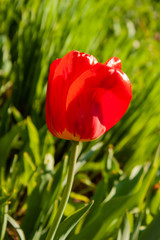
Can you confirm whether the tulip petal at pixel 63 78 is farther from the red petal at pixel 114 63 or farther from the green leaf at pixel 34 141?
the green leaf at pixel 34 141

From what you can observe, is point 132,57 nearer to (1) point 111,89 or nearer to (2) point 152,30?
(1) point 111,89

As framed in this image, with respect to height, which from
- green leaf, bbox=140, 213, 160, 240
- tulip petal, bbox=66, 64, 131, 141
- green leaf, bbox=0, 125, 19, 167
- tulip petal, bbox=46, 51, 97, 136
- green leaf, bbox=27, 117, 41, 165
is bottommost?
green leaf, bbox=140, 213, 160, 240

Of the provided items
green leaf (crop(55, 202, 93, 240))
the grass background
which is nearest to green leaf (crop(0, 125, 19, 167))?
the grass background

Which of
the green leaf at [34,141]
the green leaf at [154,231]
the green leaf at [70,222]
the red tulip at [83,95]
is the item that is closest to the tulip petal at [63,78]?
the red tulip at [83,95]

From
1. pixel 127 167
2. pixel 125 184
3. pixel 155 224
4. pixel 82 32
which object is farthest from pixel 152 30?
pixel 155 224

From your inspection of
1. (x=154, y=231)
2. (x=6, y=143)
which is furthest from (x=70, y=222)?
(x=6, y=143)

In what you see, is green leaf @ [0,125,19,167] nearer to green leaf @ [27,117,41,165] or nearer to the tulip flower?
green leaf @ [27,117,41,165]

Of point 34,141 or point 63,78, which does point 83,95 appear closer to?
point 63,78
